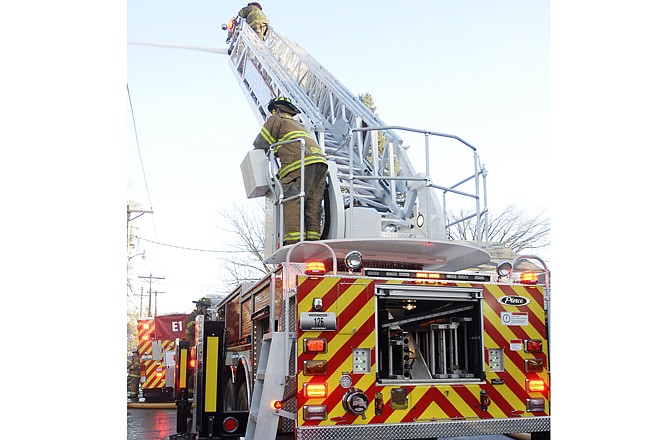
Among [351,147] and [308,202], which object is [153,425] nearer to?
[308,202]

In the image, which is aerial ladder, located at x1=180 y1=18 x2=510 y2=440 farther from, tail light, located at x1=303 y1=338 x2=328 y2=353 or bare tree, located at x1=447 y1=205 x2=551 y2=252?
bare tree, located at x1=447 y1=205 x2=551 y2=252

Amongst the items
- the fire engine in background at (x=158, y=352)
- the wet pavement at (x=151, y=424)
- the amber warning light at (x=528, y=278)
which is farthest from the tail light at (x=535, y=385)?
the fire engine in background at (x=158, y=352)

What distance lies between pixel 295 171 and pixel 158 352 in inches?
327

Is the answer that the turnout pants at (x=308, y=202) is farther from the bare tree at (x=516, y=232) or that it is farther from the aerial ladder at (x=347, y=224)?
the bare tree at (x=516, y=232)

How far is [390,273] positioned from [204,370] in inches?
79.6

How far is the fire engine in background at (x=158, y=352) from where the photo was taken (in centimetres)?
1389

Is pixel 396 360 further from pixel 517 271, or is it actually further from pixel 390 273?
pixel 517 271

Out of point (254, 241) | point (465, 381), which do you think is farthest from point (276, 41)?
point (254, 241)

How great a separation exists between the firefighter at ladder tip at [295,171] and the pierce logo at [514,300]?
184cm

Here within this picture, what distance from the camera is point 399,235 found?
22.0 ft

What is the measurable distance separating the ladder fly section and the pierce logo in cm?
102

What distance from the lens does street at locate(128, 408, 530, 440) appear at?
8.88 meters

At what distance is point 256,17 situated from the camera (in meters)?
13.2

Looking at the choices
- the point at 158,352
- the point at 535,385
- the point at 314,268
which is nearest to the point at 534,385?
the point at 535,385
